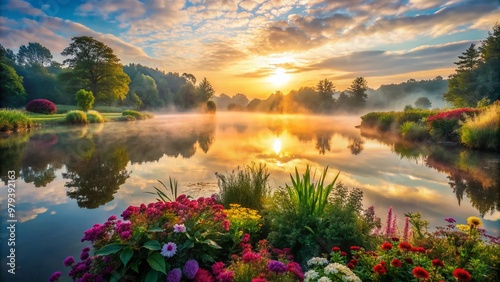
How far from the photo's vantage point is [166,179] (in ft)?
21.0

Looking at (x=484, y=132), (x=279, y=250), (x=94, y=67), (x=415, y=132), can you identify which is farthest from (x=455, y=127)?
(x=94, y=67)

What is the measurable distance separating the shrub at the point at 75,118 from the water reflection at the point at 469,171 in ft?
82.0

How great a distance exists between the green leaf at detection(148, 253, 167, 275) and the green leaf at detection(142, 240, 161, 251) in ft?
0.25

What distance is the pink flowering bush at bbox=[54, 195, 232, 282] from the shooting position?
6.98ft

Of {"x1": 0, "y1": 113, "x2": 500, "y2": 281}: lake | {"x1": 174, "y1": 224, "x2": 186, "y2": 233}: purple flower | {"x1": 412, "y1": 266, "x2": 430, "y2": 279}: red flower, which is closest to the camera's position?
{"x1": 412, "y1": 266, "x2": 430, "y2": 279}: red flower

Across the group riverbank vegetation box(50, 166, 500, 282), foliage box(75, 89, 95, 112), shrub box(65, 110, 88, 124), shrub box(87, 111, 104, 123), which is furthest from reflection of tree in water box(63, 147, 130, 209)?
foliage box(75, 89, 95, 112)

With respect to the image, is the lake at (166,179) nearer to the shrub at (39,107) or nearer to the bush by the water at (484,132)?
the bush by the water at (484,132)

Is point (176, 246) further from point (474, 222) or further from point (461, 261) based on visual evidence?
point (474, 222)

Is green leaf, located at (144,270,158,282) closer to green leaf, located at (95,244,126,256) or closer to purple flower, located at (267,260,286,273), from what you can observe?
green leaf, located at (95,244,126,256)

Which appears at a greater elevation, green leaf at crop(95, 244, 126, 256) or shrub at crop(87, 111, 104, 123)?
shrub at crop(87, 111, 104, 123)

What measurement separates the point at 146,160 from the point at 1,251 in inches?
212

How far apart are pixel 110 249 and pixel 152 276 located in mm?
425

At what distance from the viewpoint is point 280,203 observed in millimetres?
3551

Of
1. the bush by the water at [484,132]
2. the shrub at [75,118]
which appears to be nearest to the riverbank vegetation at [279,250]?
the bush by the water at [484,132]
